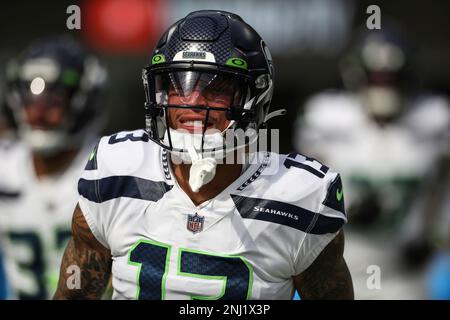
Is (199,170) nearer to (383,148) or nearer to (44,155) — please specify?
(44,155)

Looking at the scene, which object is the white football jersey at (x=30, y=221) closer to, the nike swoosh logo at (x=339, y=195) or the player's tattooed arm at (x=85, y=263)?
the player's tattooed arm at (x=85, y=263)

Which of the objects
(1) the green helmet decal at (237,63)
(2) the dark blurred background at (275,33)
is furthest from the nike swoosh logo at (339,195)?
(2) the dark blurred background at (275,33)

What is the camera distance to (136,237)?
276 centimetres

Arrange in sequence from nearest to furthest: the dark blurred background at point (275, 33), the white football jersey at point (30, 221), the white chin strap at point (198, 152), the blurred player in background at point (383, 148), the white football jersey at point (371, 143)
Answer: the white chin strap at point (198, 152) < the white football jersey at point (30, 221) < the blurred player in background at point (383, 148) < the white football jersey at point (371, 143) < the dark blurred background at point (275, 33)

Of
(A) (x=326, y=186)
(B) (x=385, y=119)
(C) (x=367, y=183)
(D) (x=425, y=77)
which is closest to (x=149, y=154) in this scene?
(A) (x=326, y=186)

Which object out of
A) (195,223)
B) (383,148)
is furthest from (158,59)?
(383,148)

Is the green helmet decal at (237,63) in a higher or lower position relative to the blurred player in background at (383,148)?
higher

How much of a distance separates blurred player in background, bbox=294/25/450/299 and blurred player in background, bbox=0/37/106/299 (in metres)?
1.74

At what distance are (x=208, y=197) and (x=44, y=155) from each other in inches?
81.9

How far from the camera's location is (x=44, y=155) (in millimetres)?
4676

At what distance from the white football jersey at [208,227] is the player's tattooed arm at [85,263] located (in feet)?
0.19

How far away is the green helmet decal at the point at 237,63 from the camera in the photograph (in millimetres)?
2729

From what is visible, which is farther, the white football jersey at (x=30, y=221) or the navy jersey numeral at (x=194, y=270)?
the white football jersey at (x=30, y=221)
